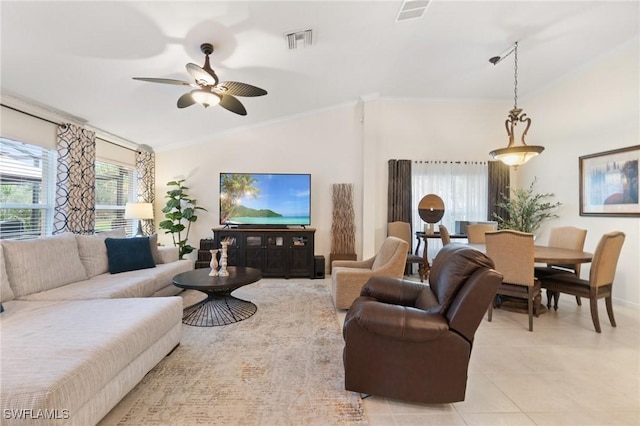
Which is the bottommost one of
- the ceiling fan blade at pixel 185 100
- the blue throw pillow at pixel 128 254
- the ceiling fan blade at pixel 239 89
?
the blue throw pillow at pixel 128 254

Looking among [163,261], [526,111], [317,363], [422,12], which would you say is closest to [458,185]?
[526,111]

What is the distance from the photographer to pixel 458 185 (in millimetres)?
5371

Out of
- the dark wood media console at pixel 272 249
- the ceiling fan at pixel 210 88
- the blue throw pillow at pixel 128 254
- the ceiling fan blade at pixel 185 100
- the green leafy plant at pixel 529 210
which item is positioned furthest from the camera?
the dark wood media console at pixel 272 249

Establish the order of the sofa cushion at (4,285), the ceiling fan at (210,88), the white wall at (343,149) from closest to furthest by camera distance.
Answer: the sofa cushion at (4,285)
the ceiling fan at (210,88)
the white wall at (343,149)

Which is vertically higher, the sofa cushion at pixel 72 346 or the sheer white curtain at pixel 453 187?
the sheer white curtain at pixel 453 187

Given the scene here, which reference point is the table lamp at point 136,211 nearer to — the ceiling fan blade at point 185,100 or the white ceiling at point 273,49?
the white ceiling at point 273,49

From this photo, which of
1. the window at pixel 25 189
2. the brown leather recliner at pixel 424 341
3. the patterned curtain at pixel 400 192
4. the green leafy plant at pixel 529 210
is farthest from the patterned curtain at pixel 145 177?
the green leafy plant at pixel 529 210

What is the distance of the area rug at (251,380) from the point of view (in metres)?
1.64

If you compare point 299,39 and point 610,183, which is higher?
point 299,39

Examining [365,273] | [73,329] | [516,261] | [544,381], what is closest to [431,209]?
Result: [516,261]

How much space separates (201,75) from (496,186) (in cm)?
524

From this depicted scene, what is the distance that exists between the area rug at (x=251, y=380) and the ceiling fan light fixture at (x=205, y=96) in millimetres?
2215

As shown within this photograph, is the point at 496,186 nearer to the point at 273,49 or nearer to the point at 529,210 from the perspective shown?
the point at 529,210

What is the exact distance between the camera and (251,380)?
1978mm
